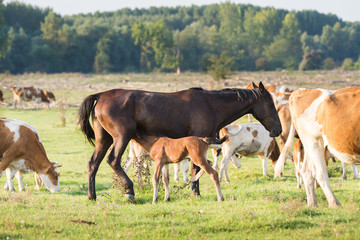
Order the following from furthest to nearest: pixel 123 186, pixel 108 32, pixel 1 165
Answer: pixel 108 32
pixel 1 165
pixel 123 186

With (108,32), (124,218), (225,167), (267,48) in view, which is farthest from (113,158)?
(267,48)

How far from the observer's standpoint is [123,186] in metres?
8.70

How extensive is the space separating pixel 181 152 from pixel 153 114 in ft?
3.11

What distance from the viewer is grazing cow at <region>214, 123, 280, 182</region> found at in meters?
13.0

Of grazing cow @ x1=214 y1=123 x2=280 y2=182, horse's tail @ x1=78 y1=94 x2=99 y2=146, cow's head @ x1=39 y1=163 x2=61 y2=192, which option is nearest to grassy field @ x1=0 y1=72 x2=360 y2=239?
cow's head @ x1=39 y1=163 x2=61 y2=192

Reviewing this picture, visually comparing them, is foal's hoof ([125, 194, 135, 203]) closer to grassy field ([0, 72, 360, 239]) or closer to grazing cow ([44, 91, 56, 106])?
grassy field ([0, 72, 360, 239])

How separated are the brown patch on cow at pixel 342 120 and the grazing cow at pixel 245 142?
5.12m

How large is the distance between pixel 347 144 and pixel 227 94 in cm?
251

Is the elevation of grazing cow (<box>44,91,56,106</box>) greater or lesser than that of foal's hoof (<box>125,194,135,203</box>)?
lesser

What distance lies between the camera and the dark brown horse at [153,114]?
28.3ft

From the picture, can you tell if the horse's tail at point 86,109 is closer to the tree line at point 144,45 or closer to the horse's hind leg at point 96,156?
the horse's hind leg at point 96,156

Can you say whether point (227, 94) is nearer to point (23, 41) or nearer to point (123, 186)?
point (123, 186)

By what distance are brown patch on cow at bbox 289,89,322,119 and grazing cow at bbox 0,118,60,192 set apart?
5379mm

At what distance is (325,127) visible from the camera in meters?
7.82
